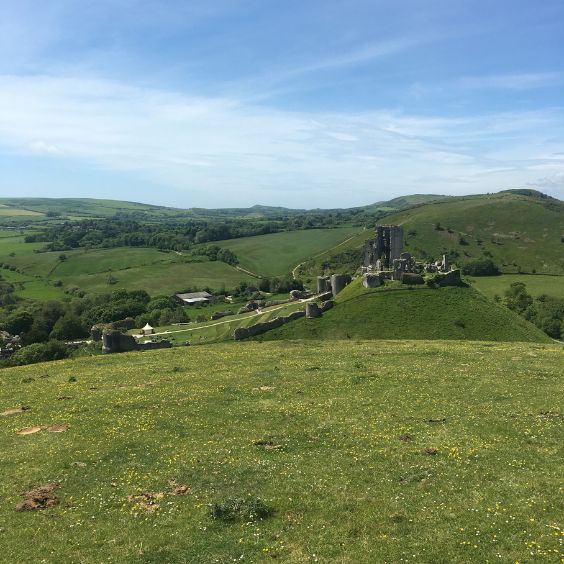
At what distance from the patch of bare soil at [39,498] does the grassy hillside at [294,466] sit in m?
0.37

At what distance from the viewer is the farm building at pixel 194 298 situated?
15025 cm

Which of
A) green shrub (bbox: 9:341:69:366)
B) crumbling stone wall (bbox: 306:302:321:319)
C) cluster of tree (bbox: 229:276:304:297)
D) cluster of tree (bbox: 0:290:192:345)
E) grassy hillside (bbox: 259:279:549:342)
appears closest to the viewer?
grassy hillside (bbox: 259:279:549:342)

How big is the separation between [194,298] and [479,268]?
89.7m

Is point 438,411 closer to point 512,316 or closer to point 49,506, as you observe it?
point 49,506

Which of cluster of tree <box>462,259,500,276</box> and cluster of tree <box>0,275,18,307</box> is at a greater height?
cluster of tree <box>462,259,500,276</box>

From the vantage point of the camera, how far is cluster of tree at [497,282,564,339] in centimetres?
9194

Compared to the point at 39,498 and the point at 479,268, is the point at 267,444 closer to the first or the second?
the point at 39,498

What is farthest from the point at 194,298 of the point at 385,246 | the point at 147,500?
the point at 147,500

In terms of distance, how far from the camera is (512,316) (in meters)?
59.8

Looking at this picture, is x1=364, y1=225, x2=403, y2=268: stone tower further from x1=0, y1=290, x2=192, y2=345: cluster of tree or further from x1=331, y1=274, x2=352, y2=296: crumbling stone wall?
x1=0, y1=290, x2=192, y2=345: cluster of tree

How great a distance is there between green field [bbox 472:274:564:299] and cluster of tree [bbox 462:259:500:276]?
8.88 feet

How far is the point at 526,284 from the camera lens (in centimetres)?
14125

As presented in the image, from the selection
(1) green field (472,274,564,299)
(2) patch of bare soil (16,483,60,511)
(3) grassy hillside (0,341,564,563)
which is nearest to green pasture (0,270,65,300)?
(1) green field (472,274,564,299)

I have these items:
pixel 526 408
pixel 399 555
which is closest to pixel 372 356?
pixel 526 408
